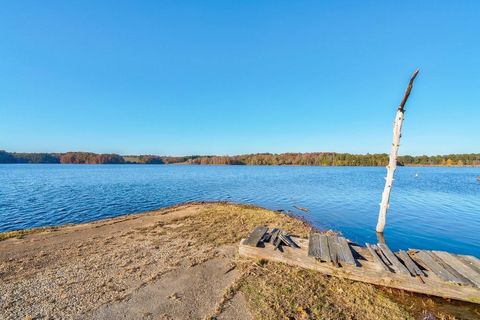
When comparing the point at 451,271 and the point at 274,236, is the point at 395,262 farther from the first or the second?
the point at 274,236

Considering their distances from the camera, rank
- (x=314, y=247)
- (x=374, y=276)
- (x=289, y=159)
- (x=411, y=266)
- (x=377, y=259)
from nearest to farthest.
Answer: (x=374, y=276) → (x=411, y=266) → (x=377, y=259) → (x=314, y=247) → (x=289, y=159)

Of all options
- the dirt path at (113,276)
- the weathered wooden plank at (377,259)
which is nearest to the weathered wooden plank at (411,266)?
the weathered wooden plank at (377,259)

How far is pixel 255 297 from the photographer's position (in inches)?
241

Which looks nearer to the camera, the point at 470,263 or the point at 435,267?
the point at 435,267

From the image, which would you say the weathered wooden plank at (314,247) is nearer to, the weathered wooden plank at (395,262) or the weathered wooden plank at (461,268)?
the weathered wooden plank at (395,262)

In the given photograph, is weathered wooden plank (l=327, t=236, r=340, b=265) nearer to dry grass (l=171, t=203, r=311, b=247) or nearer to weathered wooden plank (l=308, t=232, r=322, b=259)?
weathered wooden plank (l=308, t=232, r=322, b=259)

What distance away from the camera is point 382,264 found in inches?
279

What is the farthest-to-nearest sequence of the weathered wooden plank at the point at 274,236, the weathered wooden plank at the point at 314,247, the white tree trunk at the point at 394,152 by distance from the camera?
the white tree trunk at the point at 394,152, the weathered wooden plank at the point at 274,236, the weathered wooden plank at the point at 314,247

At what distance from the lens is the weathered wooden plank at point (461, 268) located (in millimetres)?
6469

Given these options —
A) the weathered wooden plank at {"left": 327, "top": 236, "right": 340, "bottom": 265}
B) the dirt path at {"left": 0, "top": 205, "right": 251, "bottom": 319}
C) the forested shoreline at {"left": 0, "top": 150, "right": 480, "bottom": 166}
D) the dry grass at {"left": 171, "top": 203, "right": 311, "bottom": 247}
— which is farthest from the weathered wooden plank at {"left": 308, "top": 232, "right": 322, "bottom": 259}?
the forested shoreline at {"left": 0, "top": 150, "right": 480, "bottom": 166}

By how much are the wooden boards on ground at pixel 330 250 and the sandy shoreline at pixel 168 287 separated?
589mm

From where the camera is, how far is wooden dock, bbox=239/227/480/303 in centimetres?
639

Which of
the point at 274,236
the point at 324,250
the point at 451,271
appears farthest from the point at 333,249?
the point at 451,271

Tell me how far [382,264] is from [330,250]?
1485 mm
